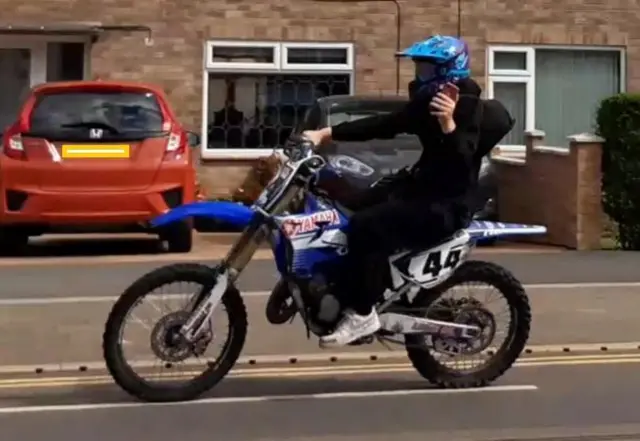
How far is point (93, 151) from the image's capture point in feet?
44.4

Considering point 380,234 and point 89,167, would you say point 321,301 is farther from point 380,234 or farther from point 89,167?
point 89,167

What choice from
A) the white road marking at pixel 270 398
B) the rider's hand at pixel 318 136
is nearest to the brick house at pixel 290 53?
the rider's hand at pixel 318 136

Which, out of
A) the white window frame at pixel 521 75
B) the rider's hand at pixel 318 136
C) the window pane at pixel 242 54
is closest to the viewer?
the rider's hand at pixel 318 136

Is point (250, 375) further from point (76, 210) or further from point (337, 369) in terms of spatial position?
point (76, 210)

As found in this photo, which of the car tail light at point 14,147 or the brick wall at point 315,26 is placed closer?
the car tail light at point 14,147

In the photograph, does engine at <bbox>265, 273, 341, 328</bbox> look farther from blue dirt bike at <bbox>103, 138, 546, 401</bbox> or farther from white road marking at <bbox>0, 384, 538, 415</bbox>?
white road marking at <bbox>0, 384, 538, 415</bbox>

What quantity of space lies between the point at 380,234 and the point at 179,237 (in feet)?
22.9

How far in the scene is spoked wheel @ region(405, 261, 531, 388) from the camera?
7727 millimetres

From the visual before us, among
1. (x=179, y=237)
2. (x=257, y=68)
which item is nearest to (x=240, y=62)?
(x=257, y=68)

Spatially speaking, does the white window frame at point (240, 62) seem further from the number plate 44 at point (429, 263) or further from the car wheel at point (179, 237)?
the number plate 44 at point (429, 263)

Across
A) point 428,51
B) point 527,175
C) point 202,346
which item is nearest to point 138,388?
point 202,346

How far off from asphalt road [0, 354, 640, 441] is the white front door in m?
11.5

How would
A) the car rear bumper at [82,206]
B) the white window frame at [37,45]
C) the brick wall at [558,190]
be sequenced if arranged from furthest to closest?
the white window frame at [37,45], the brick wall at [558,190], the car rear bumper at [82,206]

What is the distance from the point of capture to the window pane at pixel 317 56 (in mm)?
19344
